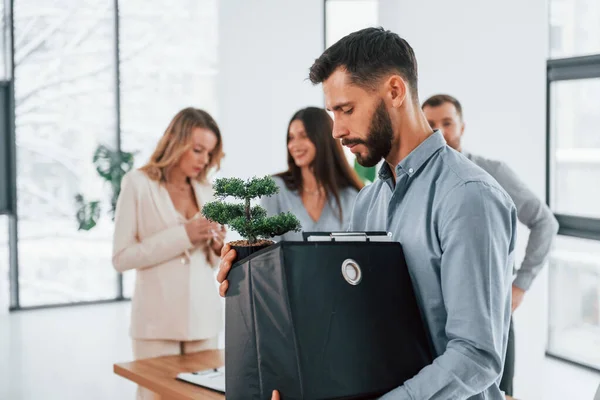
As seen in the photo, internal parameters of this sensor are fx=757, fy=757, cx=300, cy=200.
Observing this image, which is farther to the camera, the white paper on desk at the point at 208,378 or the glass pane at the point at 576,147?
the glass pane at the point at 576,147

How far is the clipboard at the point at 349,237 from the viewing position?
135 cm

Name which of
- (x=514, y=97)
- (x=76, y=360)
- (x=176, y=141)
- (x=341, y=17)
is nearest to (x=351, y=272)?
(x=176, y=141)

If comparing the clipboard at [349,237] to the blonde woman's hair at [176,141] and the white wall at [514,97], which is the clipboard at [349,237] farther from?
the white wall at [514,97]

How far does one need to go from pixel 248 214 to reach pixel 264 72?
6.07 meters

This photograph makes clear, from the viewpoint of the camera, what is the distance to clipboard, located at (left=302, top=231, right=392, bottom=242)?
1.35m

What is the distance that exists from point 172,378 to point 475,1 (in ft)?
11.2

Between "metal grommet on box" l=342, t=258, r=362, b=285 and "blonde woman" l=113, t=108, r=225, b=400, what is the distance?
1.77m

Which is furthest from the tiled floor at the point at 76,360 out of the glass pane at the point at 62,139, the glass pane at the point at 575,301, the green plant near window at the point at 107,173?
the green plant near window at the point at 107,173

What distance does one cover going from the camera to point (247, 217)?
1.42 metres

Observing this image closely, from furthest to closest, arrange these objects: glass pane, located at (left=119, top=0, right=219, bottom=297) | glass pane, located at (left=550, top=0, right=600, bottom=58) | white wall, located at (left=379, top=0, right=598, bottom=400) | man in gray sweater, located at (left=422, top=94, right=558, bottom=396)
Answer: glass pane, located at (left=119, top=0, right=219, bottom=297), glass pane, located at (left=550, top=0, right=600, bottom=58), white wall, located at (left=379, top=0, right=598, bottom=400), man in gray sweater, located at (left=422, top=94, right=558, bottom=396)

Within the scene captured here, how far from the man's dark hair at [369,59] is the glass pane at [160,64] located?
21.3ft

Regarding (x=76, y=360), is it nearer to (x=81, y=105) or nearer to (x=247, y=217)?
(x=81, y=105)

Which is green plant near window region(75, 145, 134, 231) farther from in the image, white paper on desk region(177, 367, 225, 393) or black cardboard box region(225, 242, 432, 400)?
black cardboard box region(225, 242, 432, 400)

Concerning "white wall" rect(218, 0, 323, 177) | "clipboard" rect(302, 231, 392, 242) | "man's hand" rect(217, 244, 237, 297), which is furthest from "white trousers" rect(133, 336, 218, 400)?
"white wall" rect(218, 0, 323, 177)
